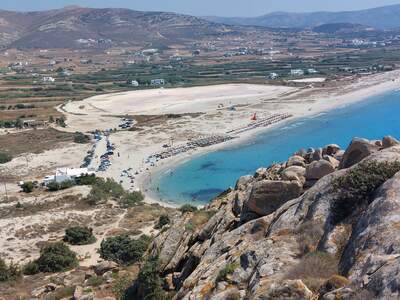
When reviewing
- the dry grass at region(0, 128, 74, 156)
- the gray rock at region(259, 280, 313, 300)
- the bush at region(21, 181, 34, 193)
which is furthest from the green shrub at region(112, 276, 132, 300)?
the dry grass at region(0, 128, 74, 156)

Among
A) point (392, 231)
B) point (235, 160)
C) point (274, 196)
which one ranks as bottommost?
point (235, 160)

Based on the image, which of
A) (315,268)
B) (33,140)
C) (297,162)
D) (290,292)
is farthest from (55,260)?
(33,140)

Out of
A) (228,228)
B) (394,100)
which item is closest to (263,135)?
(394,100)

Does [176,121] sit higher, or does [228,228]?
[228,228]

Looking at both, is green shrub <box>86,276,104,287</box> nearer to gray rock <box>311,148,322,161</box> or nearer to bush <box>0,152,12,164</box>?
gray rock <box>311,148,322,161</box>

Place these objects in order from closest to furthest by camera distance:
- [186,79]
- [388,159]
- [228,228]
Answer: [388,159], [228,228], [186,79]

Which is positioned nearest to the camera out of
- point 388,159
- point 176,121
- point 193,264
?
point 388,159

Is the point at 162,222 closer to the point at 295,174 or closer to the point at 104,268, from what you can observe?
A: the point at 104,268

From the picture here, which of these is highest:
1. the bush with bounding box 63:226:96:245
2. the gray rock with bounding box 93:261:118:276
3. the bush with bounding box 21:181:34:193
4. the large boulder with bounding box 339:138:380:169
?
the large boulder with bounding box 339:138:380:169

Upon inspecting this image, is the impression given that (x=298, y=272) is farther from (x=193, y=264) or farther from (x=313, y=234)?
(x=193, y=264)
